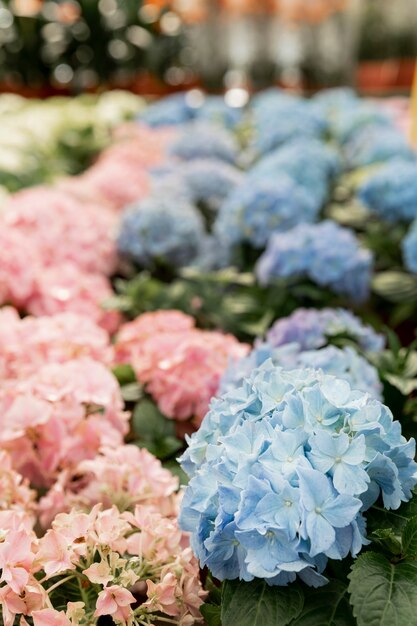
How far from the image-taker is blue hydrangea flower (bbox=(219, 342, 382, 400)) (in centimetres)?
100

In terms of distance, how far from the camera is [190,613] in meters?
0.75

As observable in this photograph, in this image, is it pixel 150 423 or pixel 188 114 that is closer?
pixel 150 423

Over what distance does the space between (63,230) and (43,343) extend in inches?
28.5

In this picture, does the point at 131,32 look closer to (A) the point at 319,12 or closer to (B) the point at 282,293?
(A) the point at 319,12

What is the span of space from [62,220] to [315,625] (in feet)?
4.70

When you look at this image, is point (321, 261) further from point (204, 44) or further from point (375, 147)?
point (204, 44)

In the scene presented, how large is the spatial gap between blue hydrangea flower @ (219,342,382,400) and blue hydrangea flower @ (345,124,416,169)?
4.80 feet

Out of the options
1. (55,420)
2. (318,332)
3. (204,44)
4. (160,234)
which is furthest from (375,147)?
(204,44)

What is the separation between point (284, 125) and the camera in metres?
2.84

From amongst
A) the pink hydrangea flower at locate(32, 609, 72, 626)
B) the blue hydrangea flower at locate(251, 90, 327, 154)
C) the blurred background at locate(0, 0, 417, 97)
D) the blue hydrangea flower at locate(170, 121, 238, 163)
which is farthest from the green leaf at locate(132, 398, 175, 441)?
the blurred background at locate(0, 0, 417, 97)

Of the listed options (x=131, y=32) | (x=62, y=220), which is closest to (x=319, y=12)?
(x=131, y=32)

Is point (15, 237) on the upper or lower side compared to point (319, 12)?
upper

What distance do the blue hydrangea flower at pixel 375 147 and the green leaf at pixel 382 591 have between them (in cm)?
188

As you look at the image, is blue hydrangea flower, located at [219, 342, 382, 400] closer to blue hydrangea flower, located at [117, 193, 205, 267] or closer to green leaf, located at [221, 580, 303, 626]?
green leaf, located at [221, 580, 303, 626]
